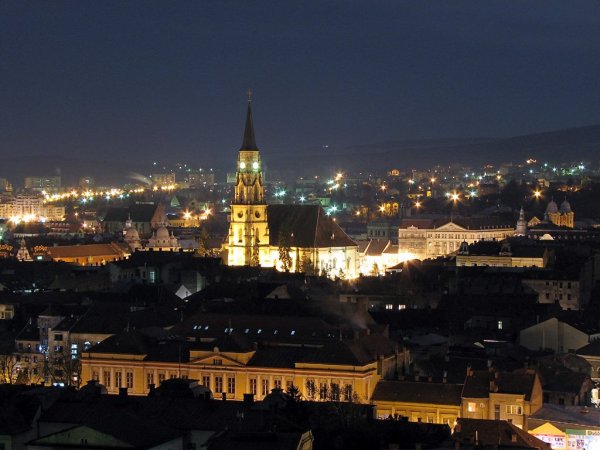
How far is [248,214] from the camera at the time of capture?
121 meters

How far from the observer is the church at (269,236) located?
119438 millimetres

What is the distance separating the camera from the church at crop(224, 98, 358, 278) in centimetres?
11944

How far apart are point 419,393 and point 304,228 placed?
6465cm

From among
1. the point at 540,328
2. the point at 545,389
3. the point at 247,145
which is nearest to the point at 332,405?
the point at 545,389

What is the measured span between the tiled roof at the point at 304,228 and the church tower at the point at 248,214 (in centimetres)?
158

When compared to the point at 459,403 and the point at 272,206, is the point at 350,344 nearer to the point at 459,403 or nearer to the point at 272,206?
the point at 459,403

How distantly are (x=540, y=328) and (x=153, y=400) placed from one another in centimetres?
2886

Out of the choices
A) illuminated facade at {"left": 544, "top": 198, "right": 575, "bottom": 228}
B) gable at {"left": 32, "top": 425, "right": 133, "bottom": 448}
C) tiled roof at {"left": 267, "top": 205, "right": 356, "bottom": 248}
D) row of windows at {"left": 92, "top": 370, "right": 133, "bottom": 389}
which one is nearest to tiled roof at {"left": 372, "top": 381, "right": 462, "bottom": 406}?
row of windows at {"left": 92, "top": 370, "right": 133, "bottom": 389}

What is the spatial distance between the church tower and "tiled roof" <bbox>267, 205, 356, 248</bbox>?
1.58 metres

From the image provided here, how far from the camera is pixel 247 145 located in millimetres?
121125

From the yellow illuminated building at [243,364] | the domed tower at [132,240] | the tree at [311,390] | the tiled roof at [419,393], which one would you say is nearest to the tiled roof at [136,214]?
the domed tower at [132,240]

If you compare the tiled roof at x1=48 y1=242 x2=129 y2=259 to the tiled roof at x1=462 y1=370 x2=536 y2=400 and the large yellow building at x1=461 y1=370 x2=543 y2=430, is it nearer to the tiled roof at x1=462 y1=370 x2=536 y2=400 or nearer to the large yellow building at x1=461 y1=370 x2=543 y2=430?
the tiled roof at x1=462 y1=370 x2=536 y2=400

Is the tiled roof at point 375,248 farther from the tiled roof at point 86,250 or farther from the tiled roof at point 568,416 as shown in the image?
the tiled roof at point 568,416

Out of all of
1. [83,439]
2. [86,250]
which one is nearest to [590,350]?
[83,439]
